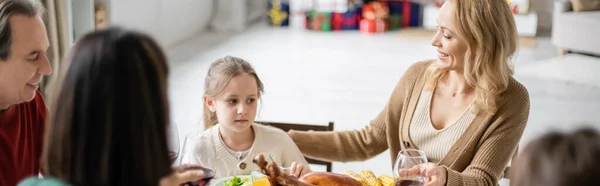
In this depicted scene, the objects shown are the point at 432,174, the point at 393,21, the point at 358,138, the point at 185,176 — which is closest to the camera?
the point at 185,176

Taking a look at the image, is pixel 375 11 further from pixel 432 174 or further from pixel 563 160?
pixel 563 160

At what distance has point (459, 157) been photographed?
2381 mm

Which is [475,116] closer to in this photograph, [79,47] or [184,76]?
[79,47]

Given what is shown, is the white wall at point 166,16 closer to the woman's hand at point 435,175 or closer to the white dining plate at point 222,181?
the white dining plate at point 222,181

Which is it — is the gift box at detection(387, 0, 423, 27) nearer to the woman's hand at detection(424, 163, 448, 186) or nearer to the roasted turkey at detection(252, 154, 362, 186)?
the woman's hand at detection(424, 163, 448, 186)

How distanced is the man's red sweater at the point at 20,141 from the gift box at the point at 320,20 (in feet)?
21.2

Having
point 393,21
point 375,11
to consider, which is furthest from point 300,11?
point 393,21

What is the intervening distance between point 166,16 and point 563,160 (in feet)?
20.5

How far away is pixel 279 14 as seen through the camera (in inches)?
344

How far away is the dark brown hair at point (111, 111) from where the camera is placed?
1169mm

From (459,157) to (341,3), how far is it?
6.42 m

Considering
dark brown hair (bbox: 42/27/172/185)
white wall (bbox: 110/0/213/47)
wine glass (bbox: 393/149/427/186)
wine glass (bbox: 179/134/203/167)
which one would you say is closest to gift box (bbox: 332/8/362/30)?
white wall (bbox: 110/0/213/47)

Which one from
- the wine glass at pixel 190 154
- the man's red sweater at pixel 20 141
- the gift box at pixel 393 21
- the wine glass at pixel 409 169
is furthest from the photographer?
the gift box at pixel 393 21

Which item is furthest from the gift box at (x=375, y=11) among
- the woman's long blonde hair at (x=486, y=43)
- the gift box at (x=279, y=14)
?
the woman's long blonde hair at (x=486, y=43)
